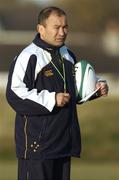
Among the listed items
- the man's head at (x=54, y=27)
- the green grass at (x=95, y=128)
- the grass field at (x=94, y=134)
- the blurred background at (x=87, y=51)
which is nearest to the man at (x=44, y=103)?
the man's head at (x=54, y=27)

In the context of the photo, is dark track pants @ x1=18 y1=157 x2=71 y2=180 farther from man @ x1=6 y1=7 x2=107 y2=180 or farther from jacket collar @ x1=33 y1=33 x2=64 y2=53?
jacket collar @ x1=33 y1=33 x2=64 y2=53

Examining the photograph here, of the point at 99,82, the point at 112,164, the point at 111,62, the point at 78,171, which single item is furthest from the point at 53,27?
the point at 111,62

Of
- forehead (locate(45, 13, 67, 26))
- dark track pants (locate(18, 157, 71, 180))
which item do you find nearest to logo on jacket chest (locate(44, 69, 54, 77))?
forehead (locate(45, 13, 67, 26))

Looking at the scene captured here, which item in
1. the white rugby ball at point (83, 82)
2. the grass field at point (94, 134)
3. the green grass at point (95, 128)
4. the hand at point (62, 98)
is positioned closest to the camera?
the hand at point (62, 98)

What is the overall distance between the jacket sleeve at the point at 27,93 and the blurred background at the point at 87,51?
422 centimetres

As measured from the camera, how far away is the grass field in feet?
29.5

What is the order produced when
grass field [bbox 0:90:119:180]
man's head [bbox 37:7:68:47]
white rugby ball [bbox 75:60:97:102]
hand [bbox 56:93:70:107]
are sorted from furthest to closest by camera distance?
grass field [bbox 0:90:119:180], white rugby ball [bbox 75:60:97:102], man's head [bbox 37:7:68:47], hand [bbox 56:93:70:107]

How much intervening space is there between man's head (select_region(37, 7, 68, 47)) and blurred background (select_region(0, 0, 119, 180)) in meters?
4.21

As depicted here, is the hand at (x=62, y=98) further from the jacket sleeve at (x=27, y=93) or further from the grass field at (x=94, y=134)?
the grass field at (x=94, y=134)

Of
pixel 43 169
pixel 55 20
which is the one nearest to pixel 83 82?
pixel 55 20

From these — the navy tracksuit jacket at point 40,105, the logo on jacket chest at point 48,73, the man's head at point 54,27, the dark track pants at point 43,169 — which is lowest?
the dark track pants at point 43,169

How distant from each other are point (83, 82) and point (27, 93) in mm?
366

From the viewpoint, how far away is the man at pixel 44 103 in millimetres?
4543

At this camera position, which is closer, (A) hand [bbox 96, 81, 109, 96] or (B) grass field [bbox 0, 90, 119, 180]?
(A) hand [bbox 96, 81, 109, 96]
